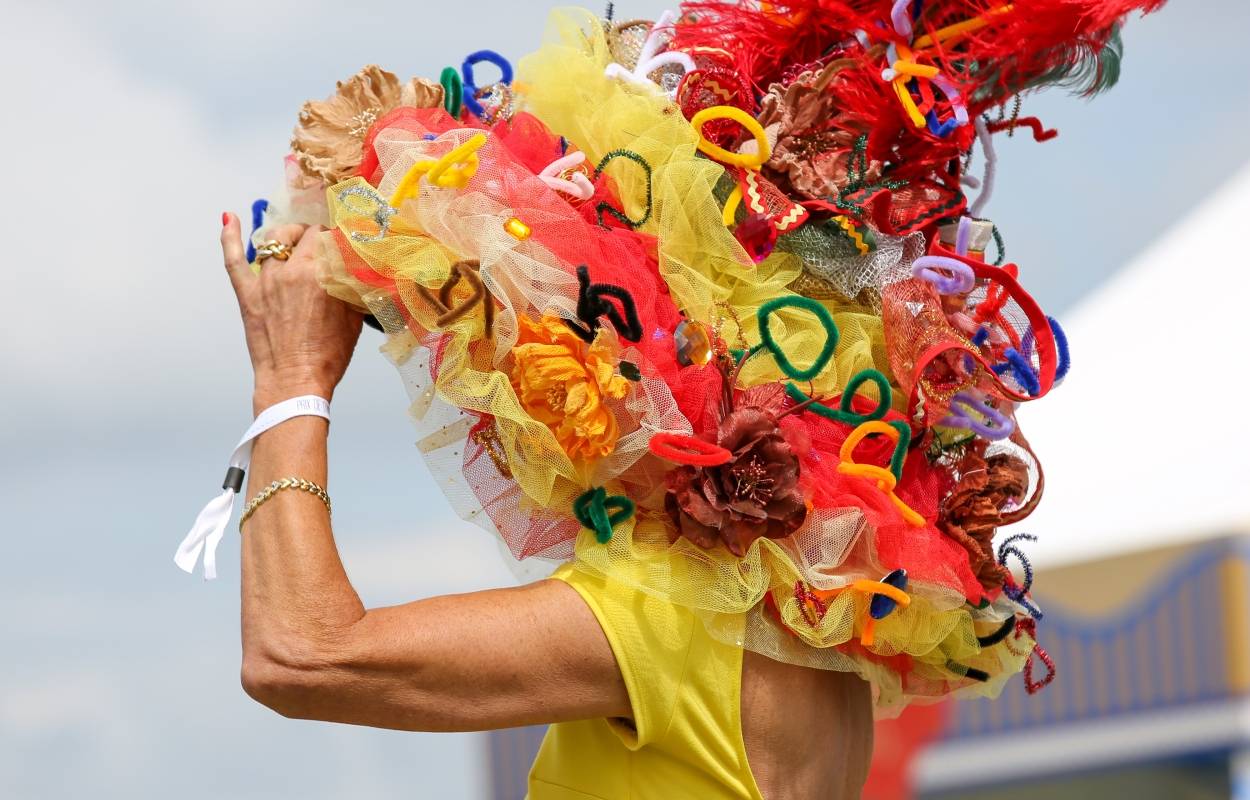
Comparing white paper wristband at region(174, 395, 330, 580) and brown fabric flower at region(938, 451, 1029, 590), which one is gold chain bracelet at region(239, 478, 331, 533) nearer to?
white paper wristband at region(174, 395, 330, 580)

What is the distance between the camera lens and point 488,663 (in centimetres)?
109

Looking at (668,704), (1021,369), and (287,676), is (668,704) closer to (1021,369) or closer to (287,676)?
(287,676)

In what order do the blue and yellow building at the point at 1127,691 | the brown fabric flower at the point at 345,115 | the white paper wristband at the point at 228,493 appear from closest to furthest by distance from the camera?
the white paper wristband at the point at 228,493, the brown fabric flower at the point at 345,115, the blue and yellow building at the point at 1127,691

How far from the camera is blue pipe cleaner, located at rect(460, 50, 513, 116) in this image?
1355 millimetres

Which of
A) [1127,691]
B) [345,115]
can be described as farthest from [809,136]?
[1127,691]

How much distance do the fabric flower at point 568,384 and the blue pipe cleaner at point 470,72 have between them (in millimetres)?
334

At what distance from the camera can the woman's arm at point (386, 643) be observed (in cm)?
107

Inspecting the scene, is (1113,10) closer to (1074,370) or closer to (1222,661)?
(1222,661)

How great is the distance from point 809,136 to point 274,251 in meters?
0.55

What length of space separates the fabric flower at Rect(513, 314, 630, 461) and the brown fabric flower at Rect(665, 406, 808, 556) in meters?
0.10

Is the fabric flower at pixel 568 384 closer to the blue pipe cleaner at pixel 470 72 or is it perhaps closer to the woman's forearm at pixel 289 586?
the woman's forearm at pixel 289 586

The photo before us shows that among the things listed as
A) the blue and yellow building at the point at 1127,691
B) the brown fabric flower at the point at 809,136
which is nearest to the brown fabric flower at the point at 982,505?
the brown fabric flower at the point at 809,136

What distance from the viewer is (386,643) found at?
107 cm

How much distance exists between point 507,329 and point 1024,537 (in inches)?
25.7
